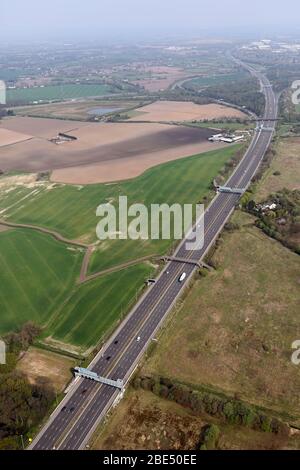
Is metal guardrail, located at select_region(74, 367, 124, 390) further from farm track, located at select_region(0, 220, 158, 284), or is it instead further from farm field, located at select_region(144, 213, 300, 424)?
farm track, located at select_region(0, 220, 158, 284)

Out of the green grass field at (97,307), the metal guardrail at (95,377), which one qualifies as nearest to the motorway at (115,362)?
the metal guardrail at (95,377)

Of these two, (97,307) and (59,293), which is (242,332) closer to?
(97,307)

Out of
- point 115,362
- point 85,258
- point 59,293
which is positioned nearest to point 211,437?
point 115,362

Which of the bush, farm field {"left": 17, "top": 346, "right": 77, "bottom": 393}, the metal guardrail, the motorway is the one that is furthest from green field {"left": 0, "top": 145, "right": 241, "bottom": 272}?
the bush

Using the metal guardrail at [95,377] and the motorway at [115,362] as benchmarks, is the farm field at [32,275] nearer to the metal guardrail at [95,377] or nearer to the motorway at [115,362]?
the metal guardrail at [95,377]

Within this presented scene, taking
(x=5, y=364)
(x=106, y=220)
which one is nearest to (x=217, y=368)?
(x=5, y=364)

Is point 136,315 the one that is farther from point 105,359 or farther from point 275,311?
point 275,311
